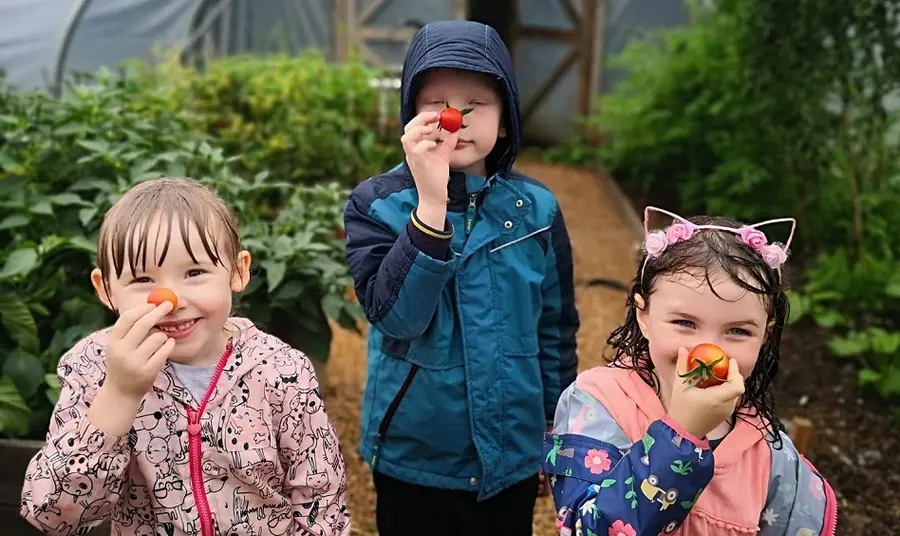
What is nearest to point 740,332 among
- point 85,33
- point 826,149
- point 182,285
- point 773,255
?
point 773,255

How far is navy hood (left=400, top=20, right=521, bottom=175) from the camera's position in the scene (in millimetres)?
2105

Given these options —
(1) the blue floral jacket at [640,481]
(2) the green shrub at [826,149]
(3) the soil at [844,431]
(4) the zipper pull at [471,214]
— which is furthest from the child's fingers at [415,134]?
(2) the green shrub at [826,149]

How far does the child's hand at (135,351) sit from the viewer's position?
4.84 ft

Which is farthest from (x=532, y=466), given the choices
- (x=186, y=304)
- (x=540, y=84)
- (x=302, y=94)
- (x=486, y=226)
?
(x=540, y=84)

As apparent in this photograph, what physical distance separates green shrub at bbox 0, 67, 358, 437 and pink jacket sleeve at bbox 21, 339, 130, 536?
1310 mm

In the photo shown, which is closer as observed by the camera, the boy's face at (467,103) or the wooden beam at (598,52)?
the boy's face at (467,103)

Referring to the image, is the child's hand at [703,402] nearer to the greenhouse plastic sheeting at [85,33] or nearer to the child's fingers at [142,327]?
the child's fingers at [142,327]

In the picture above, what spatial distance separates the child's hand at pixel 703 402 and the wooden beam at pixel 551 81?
32.9ft

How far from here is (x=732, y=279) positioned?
1568 mm

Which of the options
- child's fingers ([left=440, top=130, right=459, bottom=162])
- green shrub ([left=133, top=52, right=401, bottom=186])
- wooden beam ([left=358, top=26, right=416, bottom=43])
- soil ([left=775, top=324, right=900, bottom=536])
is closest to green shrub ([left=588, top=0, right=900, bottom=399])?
soil ([left=775, top=324, right=900, bottom=536])

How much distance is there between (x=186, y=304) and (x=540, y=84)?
33.8 feet

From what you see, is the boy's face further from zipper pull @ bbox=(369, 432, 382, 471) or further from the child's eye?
the child's eye

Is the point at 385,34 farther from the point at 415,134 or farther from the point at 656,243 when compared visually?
the point at 656,243

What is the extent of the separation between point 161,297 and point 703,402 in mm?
967
